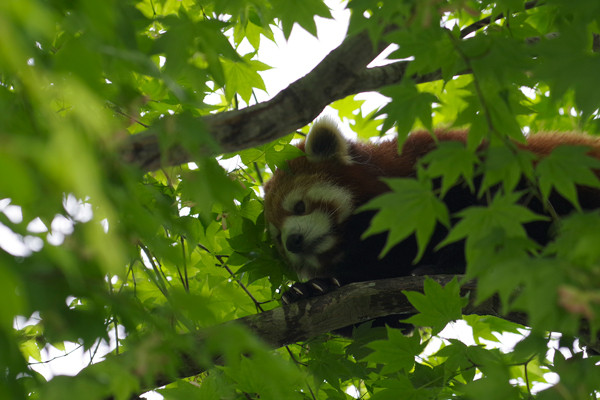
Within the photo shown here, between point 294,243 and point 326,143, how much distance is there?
869 mm

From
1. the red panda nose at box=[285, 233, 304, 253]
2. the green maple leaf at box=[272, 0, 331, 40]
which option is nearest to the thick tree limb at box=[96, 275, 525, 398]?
the red panda nose at box=[285, 233, 304, 253]

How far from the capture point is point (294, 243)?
4.11 meters

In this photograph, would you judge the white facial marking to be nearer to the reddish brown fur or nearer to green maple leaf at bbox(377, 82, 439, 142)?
the reddish brown fur

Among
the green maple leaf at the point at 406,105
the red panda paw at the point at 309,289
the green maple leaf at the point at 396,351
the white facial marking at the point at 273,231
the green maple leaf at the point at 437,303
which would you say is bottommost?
the green maple leaf at the point at 396,351

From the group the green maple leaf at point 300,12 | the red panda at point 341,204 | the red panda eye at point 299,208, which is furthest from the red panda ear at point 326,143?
the green maple leaf at point 300,12

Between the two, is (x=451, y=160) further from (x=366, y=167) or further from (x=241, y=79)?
(x=366, y=167)

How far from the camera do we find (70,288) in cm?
155

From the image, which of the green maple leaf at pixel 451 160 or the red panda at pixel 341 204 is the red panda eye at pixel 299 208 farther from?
the green maple leaf at pixel 451 160

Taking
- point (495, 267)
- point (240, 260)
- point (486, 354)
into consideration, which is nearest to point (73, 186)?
point (495, 267)

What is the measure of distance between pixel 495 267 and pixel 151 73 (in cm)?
109

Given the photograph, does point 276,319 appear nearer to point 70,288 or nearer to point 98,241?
point 70,288

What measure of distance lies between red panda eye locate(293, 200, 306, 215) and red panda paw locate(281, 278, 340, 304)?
2.89 ft

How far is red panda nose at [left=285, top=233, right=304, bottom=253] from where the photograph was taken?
4078 mm

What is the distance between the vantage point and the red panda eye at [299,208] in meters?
4.42
